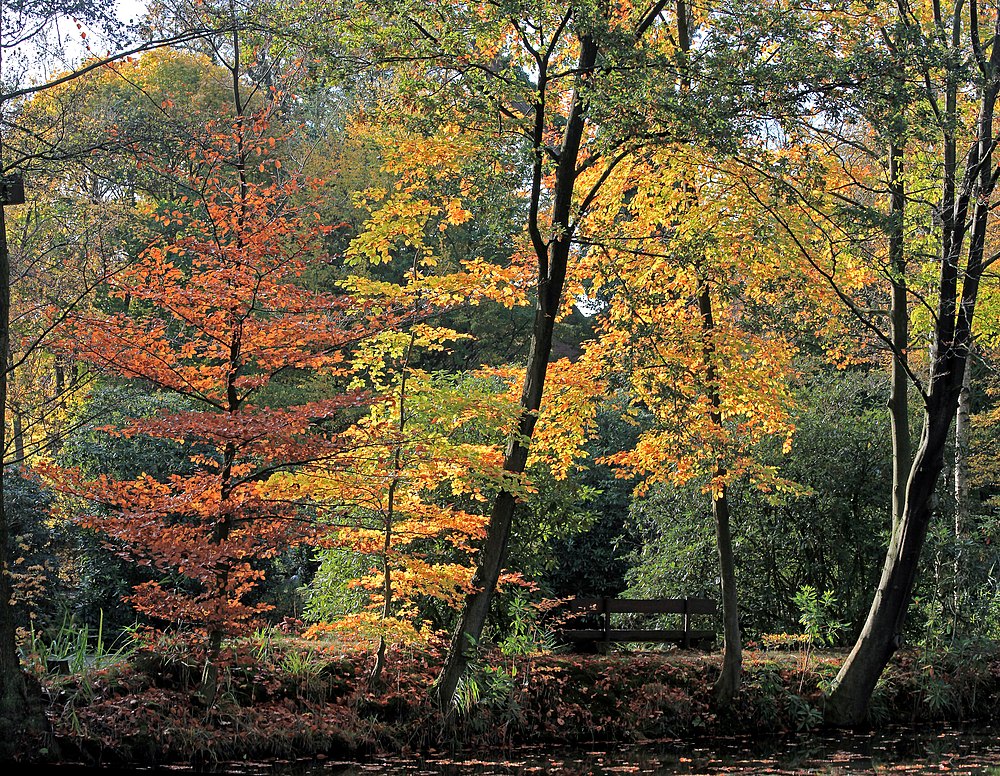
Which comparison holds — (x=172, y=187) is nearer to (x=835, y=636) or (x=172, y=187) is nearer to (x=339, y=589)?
(x=339, y=589)

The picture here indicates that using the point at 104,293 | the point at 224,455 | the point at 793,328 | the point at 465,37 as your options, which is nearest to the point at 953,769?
the point at 793,328

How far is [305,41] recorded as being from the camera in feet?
28.3

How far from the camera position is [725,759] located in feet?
30.7

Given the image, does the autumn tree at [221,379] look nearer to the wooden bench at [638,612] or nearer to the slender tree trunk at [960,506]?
the wooden bench at [638,612]

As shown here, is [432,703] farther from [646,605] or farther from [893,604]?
[893,604]

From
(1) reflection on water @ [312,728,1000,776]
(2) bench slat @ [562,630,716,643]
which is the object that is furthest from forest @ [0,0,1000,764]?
(1) reflection on water @ [312,728,1000,776]

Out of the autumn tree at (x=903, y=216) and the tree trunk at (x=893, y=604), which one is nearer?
the autumn tree at (x=903, y=216)

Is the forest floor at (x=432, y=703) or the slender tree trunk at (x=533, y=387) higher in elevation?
the slender tree trunk at (x=533, y=387)

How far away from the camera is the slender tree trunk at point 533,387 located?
9.63 m

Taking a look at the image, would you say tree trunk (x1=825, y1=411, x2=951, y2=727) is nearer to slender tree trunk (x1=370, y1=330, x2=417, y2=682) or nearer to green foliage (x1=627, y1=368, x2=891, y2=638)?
green foliage (x1=627, y1=368, x2=891, y2=638)

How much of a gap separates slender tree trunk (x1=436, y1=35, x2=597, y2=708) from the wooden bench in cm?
190

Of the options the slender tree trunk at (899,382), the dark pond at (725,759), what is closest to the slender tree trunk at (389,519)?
the dark pond at (725,759)

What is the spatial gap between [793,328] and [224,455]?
223 inches

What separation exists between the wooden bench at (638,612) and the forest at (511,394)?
320 mm
